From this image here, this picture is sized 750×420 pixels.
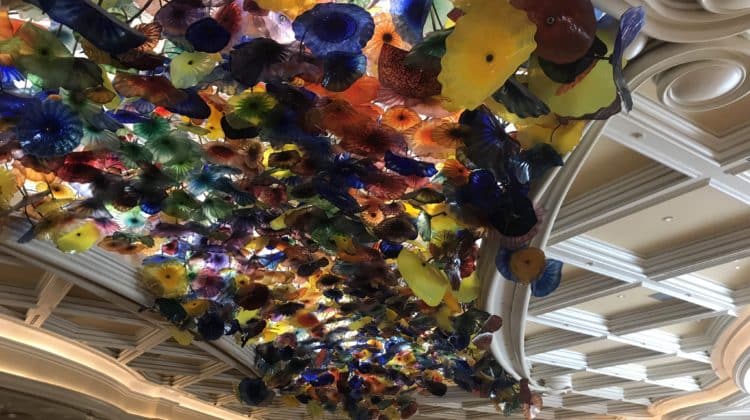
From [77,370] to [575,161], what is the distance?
6.82m

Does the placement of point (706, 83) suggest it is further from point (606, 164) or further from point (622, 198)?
point (622, 198)

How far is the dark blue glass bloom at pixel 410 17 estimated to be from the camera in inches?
78.7

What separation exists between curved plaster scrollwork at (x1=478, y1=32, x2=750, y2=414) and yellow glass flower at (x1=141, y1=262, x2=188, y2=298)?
221 cm

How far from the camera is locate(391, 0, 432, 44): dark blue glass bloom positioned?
200 centimetres

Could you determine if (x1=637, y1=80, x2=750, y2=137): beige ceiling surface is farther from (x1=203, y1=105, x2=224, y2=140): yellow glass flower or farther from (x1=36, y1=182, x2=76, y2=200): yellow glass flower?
(x1=36, y1=182, x2=76, y2=200): yellow glass flower

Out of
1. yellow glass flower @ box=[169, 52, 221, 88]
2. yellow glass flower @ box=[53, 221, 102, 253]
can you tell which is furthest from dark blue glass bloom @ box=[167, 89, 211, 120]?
yellow glass flower @ box=[53, 221, 102, 253]

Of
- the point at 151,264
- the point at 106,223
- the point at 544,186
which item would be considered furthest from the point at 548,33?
the point at 151,264

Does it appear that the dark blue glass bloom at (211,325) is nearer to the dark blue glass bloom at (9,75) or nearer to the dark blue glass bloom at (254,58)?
the dark blue glass bloom at (9,75)

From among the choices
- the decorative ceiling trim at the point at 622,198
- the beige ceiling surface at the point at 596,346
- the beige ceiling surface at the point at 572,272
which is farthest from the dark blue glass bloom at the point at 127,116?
the beige ceiling surface at the point at 596,346

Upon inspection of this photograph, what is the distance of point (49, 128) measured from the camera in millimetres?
2424

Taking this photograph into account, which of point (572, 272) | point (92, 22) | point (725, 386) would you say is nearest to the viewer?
point (92, 22)

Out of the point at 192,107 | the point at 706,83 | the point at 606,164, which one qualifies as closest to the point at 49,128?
the point at 192,107

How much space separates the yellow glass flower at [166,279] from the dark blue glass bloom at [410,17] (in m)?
3.06

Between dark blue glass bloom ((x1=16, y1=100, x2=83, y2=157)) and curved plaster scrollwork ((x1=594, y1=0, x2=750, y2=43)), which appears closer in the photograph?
dark blue glass bloom ((x1=16, y1=100, x2=83, y2=157))
